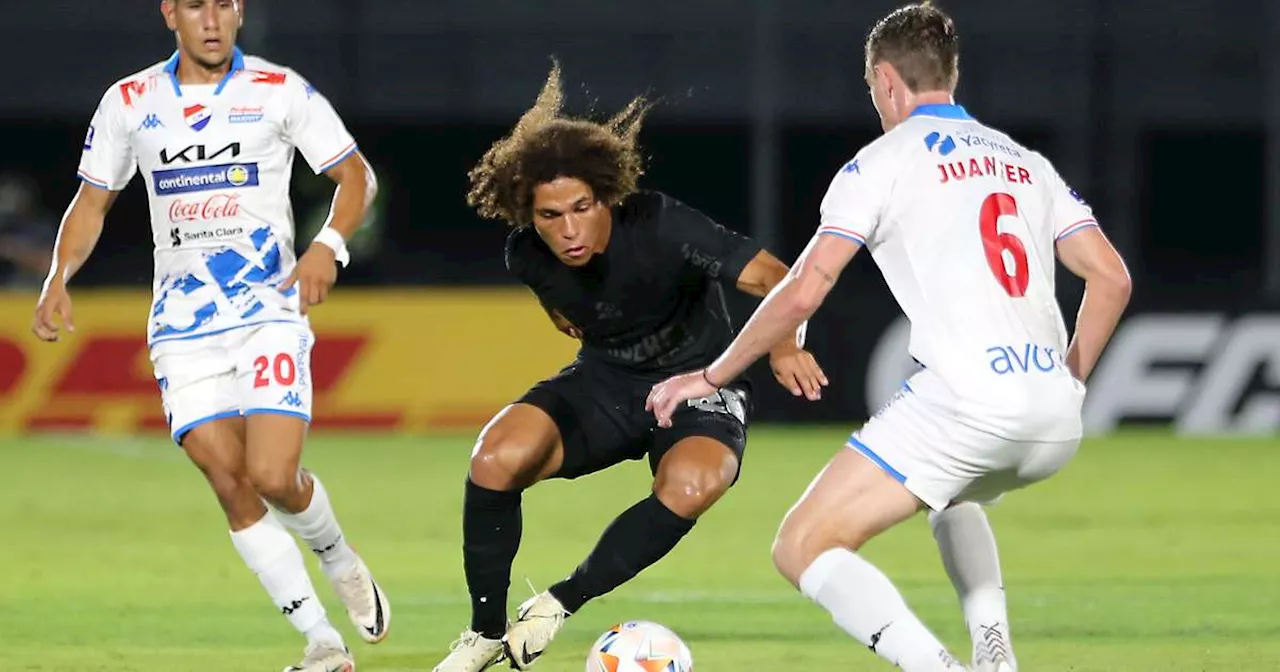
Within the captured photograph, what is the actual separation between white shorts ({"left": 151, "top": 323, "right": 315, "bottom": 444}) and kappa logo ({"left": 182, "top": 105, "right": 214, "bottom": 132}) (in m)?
0.67

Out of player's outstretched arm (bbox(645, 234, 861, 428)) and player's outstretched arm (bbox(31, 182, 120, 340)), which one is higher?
player's outstretched arm (bbox(645, 234, 861, 428))

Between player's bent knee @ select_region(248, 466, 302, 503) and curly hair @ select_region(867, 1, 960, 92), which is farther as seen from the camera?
player's bent knee @ select_region(248, 466, 302, 503)

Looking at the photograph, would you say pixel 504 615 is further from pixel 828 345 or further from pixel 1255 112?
pixel 1255 112

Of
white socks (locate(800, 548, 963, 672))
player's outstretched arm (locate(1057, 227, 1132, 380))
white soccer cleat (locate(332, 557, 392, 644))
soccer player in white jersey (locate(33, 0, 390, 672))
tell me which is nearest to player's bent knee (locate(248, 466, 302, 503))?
soccer player in white jersey (locate(33, 0, 390, 672))

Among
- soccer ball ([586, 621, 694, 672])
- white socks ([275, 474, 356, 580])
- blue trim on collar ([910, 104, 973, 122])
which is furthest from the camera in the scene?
white socks ([275, 474, 356, 580])

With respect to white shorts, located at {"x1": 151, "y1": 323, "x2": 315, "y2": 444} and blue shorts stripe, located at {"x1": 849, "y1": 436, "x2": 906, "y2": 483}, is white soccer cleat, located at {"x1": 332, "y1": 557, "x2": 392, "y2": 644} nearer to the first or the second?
white shorts, located at {"x1": 151, "y1": 323, "x2": 315, "y2": 444}

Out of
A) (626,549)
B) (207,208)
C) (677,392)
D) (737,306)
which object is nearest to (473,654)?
(626,549)

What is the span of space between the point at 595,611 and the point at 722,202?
2073 cm

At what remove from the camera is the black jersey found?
666cm

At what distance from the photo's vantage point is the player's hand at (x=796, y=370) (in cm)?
598

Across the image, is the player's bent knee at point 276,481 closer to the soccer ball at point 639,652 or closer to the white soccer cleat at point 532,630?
the white soccer cleat at point 532,630

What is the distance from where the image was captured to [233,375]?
6922 mm

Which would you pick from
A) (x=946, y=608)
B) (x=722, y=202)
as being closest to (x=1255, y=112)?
(x=722, y=202)

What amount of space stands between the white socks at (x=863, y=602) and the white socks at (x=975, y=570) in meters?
0.61
